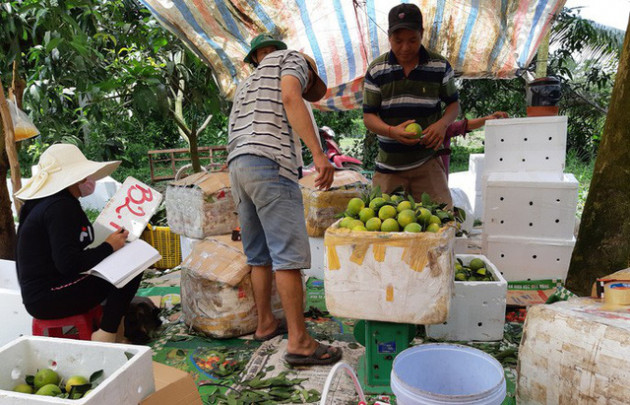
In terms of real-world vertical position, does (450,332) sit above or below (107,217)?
below

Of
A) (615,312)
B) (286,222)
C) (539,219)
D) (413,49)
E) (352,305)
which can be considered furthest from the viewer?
(539,219)

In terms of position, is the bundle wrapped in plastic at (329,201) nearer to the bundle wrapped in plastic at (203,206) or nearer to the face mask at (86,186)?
the bundle wrapped in plastic at (203,206)

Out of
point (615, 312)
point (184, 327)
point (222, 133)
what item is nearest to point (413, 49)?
point (615, 312)

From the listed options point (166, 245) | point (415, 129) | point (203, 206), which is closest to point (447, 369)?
point (415, 129)

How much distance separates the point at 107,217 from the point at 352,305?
1522 millimetres

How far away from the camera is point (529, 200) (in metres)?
3.16

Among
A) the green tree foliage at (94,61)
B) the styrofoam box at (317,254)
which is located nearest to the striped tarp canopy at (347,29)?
the green tree foliage at (94,61)

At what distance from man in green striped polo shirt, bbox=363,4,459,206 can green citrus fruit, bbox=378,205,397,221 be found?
0.82 metres

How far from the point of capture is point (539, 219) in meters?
3.17

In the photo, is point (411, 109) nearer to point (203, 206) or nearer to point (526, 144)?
point (526, 144)

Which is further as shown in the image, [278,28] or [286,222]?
[278,28]

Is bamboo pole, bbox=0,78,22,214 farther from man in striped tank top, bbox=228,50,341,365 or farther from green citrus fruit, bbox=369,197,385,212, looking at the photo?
green citrus fruit, bbox=369,197,385,212

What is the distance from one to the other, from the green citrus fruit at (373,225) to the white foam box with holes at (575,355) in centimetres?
70

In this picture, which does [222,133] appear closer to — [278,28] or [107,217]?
[278,28]
